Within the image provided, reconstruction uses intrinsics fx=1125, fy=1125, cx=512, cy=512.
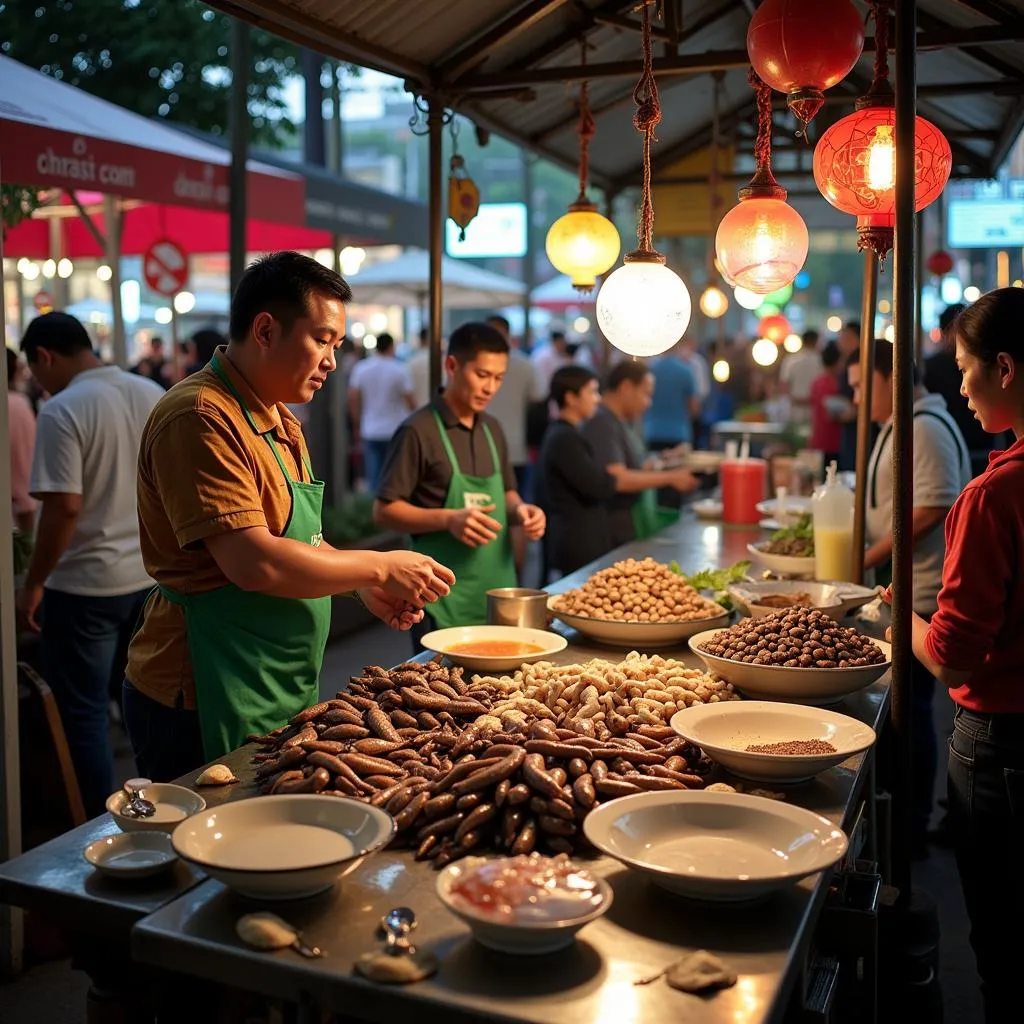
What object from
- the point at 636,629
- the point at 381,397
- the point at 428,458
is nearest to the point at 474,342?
the point at 428,458

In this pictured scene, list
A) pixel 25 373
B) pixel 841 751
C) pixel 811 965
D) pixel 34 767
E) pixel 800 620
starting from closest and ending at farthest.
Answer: pixel 811 965 < pixel 841 751 < pixel 800 620 < pixel 34 767 < pixel 25 373

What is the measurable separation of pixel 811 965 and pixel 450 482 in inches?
106

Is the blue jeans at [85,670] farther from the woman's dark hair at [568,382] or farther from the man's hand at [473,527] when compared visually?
the woman's dark hair at [568,382]

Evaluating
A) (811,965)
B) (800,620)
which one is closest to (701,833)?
(811,965)

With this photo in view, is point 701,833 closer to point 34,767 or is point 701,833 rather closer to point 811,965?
point 811,965

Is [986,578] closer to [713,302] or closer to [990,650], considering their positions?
[990,650]

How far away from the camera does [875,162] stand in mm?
3074

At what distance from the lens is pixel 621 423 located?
7234mm

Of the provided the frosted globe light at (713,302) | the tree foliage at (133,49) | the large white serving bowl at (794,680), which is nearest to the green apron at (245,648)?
the large white serving bowl at (794,680)

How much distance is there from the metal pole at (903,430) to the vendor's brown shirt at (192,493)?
1.53 meters

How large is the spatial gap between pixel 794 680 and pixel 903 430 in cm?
68

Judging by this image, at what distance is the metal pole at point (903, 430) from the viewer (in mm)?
2699

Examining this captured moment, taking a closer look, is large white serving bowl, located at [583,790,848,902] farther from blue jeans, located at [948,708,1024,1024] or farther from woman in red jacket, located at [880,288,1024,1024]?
blue jeans, located at [948,708,1024,1024]

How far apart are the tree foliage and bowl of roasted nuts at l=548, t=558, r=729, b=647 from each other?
11.0 meters
